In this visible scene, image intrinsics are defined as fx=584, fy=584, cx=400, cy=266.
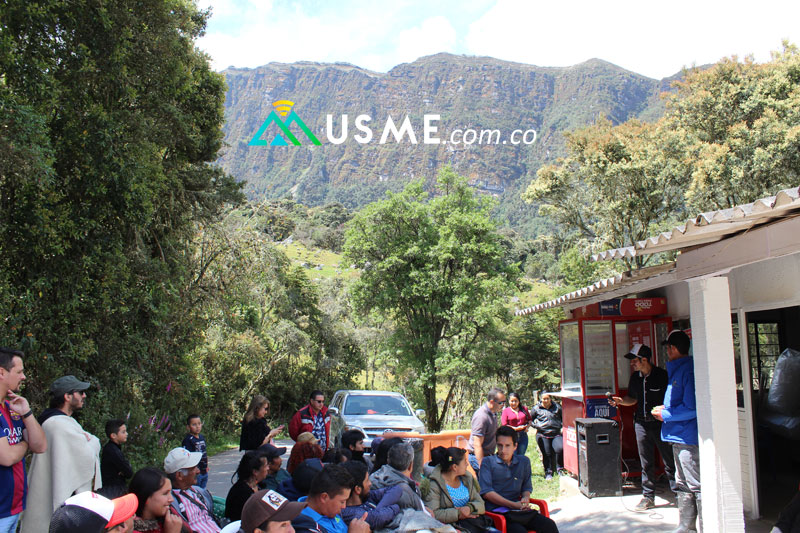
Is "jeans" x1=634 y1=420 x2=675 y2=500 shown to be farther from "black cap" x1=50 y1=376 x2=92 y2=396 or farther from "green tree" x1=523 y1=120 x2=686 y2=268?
"green tree" x1=523 y1=120 x2=686 y2=268

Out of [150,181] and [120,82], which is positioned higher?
[120,82]

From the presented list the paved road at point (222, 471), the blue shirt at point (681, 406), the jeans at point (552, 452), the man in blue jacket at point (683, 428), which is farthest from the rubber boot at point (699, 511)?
the paved road at point (222, 471)

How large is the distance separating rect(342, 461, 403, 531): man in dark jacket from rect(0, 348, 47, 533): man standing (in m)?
2.23

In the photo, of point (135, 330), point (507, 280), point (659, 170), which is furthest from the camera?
point (507, 280)

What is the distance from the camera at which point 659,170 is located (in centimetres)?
2117

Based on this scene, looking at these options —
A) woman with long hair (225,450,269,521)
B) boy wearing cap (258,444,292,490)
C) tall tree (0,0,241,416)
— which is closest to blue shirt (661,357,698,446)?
boy wearing cap (258,444,292,490)

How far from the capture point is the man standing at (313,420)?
8352 mm

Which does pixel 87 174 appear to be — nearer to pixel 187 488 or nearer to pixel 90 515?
pixel 187 488

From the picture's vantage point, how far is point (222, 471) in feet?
43.4

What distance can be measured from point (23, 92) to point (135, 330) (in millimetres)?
4820

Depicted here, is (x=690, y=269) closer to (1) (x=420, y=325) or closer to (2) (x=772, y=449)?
(2) (x=772, y=449)

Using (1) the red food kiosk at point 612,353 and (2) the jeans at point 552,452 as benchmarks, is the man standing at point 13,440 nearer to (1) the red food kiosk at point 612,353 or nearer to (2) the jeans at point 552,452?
(1) the red food kiosk at point 612,353

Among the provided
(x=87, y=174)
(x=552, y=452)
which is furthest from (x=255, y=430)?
(x=552, y=452)

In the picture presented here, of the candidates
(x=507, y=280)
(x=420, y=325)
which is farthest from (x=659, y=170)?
(x=420, y=325)
